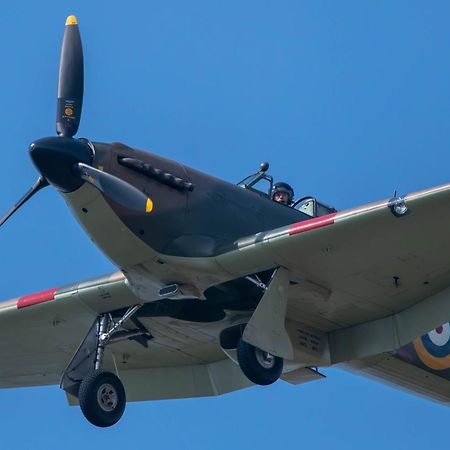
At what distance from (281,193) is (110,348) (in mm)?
3954

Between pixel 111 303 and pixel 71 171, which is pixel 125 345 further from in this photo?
pixel 71 171

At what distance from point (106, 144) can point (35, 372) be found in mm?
6195

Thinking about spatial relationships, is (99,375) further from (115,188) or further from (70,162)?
(70,162)

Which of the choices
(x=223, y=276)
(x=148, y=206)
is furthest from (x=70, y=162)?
(x=223, y=276)

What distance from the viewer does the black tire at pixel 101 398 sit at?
734 inches

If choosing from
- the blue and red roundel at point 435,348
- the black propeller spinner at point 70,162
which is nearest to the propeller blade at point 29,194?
the black propeller spinner at point 70,162

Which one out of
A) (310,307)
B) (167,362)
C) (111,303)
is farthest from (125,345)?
(310,307)

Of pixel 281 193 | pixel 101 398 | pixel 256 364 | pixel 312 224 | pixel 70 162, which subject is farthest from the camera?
pixel 281 193

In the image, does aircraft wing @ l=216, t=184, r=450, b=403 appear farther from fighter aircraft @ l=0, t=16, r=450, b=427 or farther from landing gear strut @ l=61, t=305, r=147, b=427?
landing gear strut @ l=61, t=305, r=147, b=427

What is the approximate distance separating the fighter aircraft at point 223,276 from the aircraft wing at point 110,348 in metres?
0.04

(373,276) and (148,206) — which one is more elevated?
(148,206)

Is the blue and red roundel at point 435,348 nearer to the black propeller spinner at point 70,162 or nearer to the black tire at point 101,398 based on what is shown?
the black tire at point 101,398

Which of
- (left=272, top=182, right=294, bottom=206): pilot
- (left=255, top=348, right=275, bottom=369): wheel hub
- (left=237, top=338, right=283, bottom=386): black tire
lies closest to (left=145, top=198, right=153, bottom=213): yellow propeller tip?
(left=237, top=338, right=283, bottom=386): black tire

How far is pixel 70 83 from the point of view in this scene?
1817 centimetres
